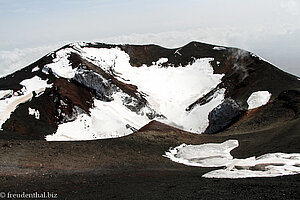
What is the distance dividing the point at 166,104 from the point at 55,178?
→ 1608 inches

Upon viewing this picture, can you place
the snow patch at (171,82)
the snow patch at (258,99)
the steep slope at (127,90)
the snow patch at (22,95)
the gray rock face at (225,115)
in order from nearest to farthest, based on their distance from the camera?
1. the snow patch at (22,95)
2. the gray rock face at (225,115)
3. the steep slope at (127,90)
4. the snow patch at (258,99)
5. the snow patch at (171,82)

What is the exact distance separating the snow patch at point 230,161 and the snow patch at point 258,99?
63.8ft

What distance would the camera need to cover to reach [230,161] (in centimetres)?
1855

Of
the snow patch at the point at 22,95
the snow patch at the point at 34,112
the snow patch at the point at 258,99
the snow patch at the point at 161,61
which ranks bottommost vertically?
the snow patch at the point at 258,99

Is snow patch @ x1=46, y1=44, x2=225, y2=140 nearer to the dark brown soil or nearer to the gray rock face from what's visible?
the gray rock face

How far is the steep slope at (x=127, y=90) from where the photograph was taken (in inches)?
1582

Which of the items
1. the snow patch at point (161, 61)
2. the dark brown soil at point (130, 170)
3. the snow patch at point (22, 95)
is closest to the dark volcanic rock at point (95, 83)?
the snow patch at point (22, 95)

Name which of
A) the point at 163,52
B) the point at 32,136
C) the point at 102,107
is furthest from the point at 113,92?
the point at 163,52

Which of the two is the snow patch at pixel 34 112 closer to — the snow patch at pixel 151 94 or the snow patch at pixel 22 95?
the snow patch at pixel 22 95

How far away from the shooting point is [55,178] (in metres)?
14.1

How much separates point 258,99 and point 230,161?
2588 cm

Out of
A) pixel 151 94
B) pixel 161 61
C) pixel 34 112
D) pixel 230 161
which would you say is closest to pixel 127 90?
pixel 151 94

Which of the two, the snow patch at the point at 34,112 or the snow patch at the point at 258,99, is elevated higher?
the snow patch at the point at 34,112

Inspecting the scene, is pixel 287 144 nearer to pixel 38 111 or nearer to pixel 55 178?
pixel 55 178
